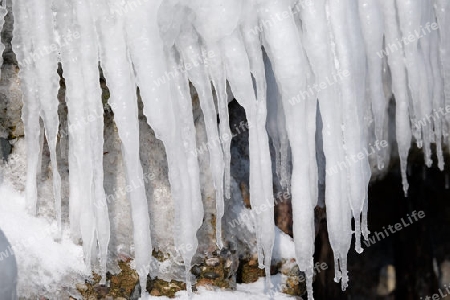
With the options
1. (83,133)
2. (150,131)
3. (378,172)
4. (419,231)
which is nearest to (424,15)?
(150,131)

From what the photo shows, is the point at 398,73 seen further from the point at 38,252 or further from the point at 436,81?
the point at 38,252

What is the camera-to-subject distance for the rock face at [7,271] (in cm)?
265

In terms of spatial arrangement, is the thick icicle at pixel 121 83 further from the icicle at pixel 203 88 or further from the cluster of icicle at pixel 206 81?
the icicle at pixel 203 88

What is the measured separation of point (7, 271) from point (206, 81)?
122 centimetres

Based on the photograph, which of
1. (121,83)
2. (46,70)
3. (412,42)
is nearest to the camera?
(121,83)

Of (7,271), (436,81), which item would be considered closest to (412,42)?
(436,81)

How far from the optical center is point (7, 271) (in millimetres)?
2689

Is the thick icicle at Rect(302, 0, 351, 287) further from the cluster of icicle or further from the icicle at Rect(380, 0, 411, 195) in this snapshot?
the icicle at Rect(380, 0, 411, 195)

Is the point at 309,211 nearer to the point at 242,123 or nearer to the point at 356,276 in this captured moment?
the point at 242,123

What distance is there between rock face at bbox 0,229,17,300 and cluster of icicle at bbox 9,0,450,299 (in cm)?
27

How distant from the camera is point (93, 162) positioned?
254 cm

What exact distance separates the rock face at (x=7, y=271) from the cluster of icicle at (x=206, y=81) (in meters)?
0.27

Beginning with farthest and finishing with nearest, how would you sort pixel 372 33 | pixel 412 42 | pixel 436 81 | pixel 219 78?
pixel 436 81 < pixel 412 42 < pixel 372 33 < pixel 219 78

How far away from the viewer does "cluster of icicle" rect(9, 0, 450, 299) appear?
7.85 ft
